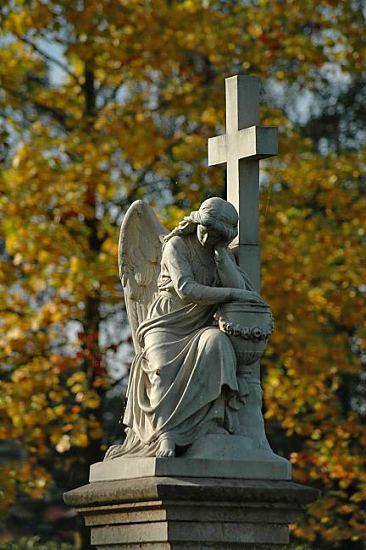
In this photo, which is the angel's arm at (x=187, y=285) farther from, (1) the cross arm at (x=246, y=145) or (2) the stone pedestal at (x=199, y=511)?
(2) the stone pedestal at (x=199, y=511)

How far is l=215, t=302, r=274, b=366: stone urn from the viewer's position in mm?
9258

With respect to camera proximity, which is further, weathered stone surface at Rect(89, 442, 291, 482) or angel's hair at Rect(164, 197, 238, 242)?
angel's hair at Rect(164, 197, 238, 242)

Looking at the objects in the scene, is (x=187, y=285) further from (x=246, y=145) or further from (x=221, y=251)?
(x=246, y=145)

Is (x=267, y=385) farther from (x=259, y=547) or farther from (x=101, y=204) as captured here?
(x=259, y=547)

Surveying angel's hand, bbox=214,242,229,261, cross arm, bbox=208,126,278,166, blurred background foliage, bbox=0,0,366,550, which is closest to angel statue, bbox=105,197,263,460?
angel's hand, bbox=214,242,229,261

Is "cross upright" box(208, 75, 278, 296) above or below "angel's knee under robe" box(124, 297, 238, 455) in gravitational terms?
above

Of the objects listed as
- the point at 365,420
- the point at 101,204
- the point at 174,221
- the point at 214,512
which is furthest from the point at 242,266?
the point at 365,420

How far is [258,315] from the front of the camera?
9.34 metres

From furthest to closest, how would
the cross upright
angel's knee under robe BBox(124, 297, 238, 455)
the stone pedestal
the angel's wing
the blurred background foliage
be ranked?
the blurred background foliage, the angel's wing, the cross upright, angel's knee under robe BBox(124, 297, 238, 455), the stone pedestal

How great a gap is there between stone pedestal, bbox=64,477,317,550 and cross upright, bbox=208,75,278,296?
4.65ft

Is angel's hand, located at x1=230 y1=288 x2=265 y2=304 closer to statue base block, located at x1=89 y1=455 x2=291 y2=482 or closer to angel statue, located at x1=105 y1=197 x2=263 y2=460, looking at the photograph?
angel statue, located at x1=105 y1=197 x2=263 y2=460

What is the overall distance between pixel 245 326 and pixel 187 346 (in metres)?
0.37

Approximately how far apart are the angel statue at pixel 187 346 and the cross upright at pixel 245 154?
0.25m

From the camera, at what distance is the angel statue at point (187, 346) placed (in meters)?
9.15
